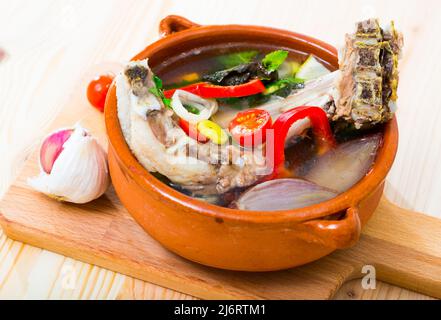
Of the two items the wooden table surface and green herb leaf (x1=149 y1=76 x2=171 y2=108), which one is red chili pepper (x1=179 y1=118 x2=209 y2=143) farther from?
the wooden table surface

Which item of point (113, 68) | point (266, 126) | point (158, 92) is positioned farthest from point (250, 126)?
point (113, 68)

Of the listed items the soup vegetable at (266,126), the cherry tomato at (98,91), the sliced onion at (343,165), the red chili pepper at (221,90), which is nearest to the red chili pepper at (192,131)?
the soup vegetable at (266,126)

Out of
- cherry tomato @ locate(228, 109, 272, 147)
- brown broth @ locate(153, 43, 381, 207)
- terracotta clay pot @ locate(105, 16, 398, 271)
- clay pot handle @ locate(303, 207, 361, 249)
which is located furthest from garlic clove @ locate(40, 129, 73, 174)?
clay pot handle @ locate(303, 207, 361, 249)

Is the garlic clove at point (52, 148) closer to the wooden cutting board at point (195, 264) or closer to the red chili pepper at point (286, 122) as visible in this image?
the wooden cutting board at point (195, 264)

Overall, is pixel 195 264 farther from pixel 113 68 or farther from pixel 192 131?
pixel 113 68

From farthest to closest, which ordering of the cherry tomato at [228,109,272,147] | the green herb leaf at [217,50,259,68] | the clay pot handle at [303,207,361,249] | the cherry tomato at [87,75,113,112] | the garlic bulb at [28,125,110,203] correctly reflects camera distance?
the cherry tomato at [87,75,113,112], the green herb leaf at [217,50,259,68], the garlic bulb at [28,125,110,203], the cherry tomato at [228,109,272,147], the clay pot handle at [303,207,361,249]

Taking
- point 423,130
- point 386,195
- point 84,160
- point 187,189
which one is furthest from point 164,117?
point 423,130
